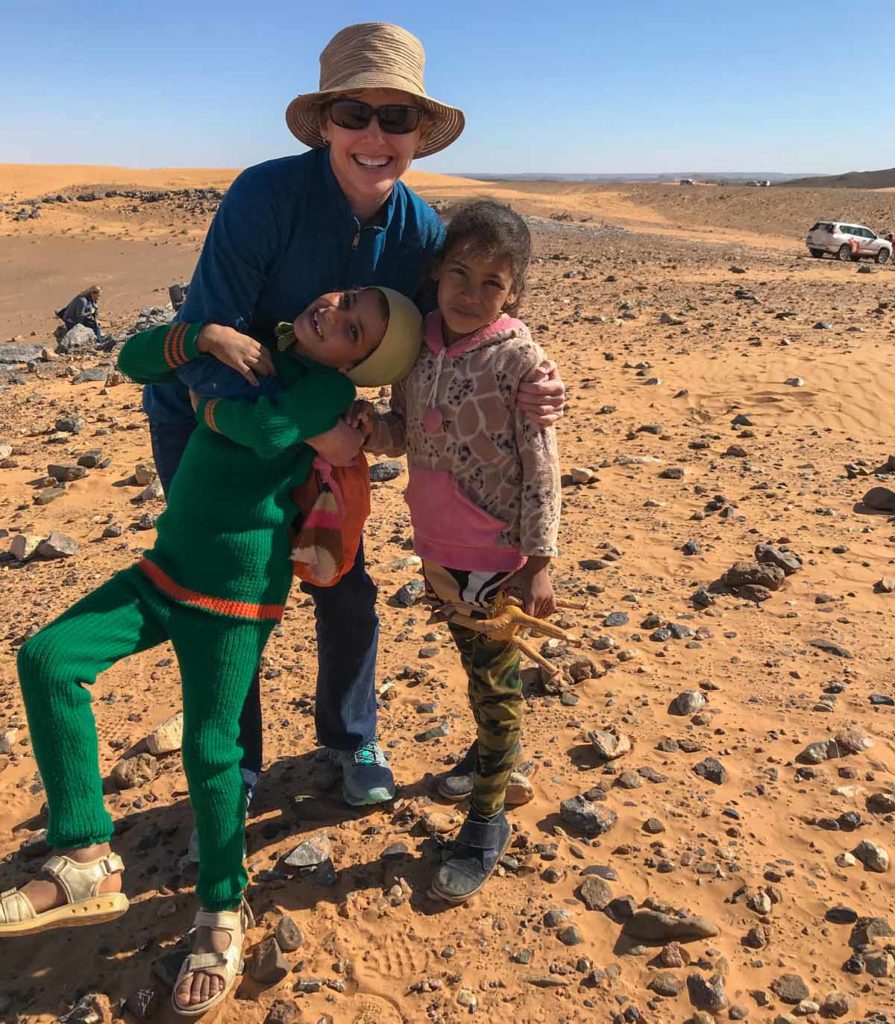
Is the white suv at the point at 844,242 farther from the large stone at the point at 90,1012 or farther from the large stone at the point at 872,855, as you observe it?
the large stone at the point at 90,1012

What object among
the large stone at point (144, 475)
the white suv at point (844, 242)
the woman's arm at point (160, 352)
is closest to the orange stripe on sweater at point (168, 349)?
the woman's arm at point (160, 352)

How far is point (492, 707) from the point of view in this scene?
105 inches

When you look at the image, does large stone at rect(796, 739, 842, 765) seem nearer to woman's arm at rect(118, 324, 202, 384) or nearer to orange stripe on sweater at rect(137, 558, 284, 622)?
orange stripe on sweater at rect(137, 558, 284, 622)

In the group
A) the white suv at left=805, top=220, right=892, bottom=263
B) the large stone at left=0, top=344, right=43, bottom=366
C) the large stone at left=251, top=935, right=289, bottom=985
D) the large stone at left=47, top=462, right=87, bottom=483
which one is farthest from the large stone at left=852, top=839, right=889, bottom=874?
the white suv at left=805, top=220, right=892, bottom=263

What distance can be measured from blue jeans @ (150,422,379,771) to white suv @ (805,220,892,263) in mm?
23955

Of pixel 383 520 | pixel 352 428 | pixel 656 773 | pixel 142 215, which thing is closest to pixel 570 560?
pixel 383 520

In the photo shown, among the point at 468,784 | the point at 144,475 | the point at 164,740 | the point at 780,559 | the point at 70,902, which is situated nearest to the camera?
the point at 70,902

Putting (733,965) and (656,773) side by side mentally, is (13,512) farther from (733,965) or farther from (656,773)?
(733,965)

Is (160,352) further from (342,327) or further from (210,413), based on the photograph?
(342,327)

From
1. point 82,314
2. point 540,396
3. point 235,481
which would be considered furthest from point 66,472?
point 82,314

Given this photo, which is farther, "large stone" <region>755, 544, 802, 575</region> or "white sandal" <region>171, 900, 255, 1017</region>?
"large stone" <region>755, 544, 802, 575</region>

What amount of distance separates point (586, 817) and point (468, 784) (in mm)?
446

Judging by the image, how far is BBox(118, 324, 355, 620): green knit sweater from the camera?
2193 mm

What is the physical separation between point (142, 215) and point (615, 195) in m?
27.0
